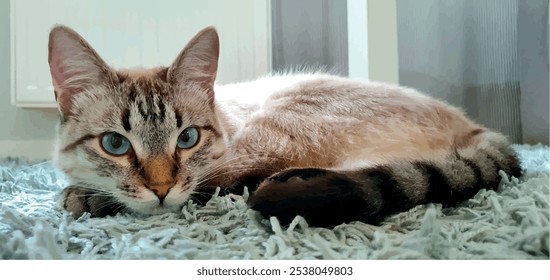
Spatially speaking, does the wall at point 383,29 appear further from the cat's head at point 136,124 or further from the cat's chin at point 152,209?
the cat's chin at point 152,209

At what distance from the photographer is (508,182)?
85 centimetres

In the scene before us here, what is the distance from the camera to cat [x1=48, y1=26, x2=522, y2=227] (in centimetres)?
68

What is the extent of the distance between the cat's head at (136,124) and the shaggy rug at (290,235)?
6 centimetres

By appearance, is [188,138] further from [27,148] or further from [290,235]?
[27,148]

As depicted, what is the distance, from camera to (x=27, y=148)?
3.64 feet

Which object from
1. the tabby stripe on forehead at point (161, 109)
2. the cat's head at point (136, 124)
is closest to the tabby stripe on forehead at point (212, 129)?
the cat's head at point (136, 124)

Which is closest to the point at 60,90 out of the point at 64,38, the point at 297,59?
the point at 64,38

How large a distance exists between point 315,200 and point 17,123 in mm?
739

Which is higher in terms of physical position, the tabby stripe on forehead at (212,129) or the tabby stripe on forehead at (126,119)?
the tabby stripe on forehead at (126,119)

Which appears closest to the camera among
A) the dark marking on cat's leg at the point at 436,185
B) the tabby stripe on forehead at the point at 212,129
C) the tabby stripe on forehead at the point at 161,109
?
the dark marking on cat's leg at the point at 436,185

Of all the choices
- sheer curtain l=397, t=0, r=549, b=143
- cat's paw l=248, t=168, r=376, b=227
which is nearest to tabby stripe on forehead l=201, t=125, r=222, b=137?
cat's paw l=248, t=168, r=376, b=227

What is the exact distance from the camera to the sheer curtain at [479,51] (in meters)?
0.92

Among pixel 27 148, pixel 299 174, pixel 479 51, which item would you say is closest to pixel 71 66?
pixel 27 148

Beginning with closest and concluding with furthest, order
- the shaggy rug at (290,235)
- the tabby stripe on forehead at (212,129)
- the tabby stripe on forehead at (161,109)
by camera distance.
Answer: the shaggy rug at (290,235) < the tabby stripe on forehead at (161,109) < the tabby stripe on forehead at (212,129)
